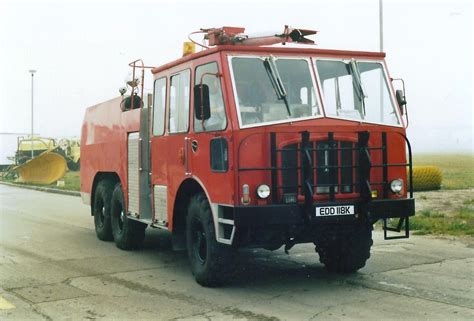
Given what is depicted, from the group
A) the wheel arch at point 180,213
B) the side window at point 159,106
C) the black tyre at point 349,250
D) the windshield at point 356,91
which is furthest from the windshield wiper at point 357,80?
the side window at point 159,106

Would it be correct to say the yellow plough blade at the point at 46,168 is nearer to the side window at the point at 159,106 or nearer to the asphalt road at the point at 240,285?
the asphalt road at the point at 240,285

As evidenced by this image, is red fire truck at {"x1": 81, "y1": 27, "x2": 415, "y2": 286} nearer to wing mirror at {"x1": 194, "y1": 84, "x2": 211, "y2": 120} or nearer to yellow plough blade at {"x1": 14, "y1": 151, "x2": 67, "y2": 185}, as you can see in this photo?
wing mirror at {"x1": 194, "y1": 84, "x2": 211, "y2": 120}

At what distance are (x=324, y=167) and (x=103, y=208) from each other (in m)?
5.89

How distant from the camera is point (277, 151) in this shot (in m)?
7.06

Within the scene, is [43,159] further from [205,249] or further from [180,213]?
[205,249]

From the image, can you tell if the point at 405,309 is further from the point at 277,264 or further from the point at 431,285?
the point at 277,264

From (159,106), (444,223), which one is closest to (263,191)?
(159,106)

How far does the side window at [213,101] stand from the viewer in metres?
7.41

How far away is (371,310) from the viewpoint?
21.3 feet

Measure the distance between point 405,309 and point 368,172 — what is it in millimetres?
1633

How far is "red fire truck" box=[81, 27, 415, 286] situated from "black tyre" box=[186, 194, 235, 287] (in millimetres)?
16

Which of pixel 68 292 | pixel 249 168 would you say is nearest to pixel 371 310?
pixel 249 168

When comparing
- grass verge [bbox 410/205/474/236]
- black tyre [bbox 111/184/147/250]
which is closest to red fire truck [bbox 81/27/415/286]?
black tyre [bbox 111/184/147/250]

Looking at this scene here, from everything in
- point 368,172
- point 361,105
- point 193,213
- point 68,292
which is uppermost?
point 361,105
